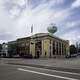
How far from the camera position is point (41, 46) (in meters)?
109

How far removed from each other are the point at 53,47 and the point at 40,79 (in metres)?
100

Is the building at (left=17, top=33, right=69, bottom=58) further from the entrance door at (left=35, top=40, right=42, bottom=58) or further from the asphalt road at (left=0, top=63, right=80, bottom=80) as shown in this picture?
the asphalt road at (left=0, top=63, right=80, bottom=80)

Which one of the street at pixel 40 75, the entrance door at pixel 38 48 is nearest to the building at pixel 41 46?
the entrance door at pixel 38 48

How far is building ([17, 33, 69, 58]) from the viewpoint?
109 m

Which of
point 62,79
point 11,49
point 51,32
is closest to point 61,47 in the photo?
point 51,32

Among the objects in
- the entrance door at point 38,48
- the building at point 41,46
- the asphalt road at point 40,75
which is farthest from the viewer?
the entrance door at point 38,48

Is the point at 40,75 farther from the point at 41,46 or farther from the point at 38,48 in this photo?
the point at 38,48

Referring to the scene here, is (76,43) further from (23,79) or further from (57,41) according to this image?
(23,79)

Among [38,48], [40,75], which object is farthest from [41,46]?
[40,75]

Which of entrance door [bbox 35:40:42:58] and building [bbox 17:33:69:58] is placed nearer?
building [bbox 17:33:69:58]

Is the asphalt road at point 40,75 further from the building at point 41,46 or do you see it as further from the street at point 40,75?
the building at point 41,46

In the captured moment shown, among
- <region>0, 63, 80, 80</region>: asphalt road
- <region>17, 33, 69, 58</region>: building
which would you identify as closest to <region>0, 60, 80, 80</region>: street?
<region>0, 63, 80, 80</region>: asphalt road

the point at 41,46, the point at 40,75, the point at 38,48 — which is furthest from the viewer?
the point at 38,48

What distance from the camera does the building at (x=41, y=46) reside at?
108688 millimetres
